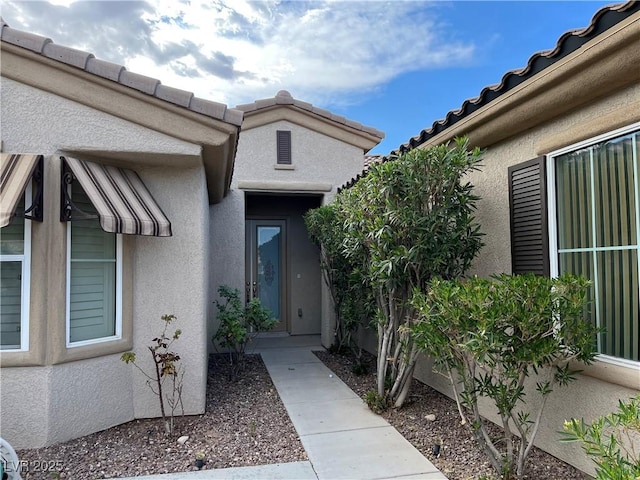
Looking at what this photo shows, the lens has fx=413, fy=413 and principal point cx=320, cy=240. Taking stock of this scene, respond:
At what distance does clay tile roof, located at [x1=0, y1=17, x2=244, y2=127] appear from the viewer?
5.46 metres

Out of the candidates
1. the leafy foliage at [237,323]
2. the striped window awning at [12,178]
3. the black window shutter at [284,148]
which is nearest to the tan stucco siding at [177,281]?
the striped window awning at [12,178]

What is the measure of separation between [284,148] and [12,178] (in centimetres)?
788

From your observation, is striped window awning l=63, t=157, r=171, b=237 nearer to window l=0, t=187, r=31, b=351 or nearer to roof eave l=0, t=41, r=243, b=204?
window l=0, t=187, r=31, b=351

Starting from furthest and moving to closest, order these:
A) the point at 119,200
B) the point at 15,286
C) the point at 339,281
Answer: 1. the point at 339,281
2. the point at 119,200
3. the point at 15,286

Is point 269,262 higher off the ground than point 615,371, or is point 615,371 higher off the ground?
point 269,262

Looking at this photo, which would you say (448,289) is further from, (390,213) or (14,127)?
(14,127)

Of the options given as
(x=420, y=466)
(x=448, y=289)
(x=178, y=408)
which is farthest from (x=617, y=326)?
(x=178, y=408)

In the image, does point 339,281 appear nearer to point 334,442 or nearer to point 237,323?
point 237,323

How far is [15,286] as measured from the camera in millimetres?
5406

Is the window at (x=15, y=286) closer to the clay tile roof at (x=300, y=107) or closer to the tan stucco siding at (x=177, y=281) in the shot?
the tan stucco siding at (x=177, y=281)

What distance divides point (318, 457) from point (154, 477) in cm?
196

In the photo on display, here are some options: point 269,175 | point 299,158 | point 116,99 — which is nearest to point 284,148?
point 299,158

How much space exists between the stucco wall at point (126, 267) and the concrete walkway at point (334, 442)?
173 centimetres

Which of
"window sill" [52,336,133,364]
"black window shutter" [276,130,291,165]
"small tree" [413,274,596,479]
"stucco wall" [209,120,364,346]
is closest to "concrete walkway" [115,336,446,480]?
"small tree" [413,274,596,479]
